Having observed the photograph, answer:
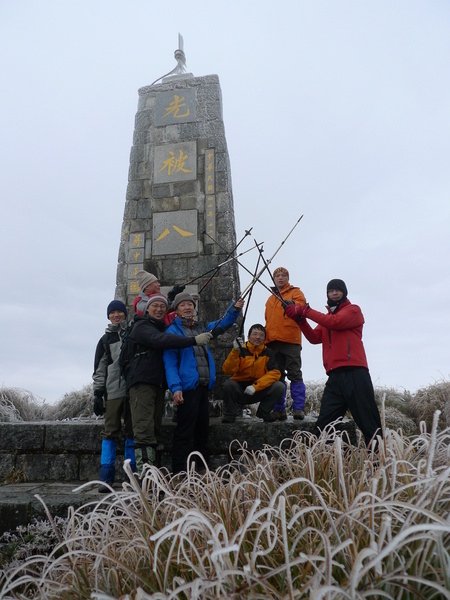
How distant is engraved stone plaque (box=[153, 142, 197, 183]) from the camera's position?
23.0 ft

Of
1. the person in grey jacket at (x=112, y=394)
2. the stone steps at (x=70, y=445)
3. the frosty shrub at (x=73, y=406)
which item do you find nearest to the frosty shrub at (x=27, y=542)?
the person in grey jacket at (x=112, y=394)

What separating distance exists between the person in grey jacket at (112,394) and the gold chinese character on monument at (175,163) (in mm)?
2784

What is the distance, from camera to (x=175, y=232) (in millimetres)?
6840

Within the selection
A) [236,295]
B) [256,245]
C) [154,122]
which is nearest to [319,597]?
[256,245]

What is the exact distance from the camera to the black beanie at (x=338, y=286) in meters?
4.48

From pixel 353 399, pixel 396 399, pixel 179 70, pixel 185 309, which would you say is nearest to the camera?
pixel 353 399

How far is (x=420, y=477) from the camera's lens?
1.87 meters

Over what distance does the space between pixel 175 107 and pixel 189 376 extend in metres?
4.59

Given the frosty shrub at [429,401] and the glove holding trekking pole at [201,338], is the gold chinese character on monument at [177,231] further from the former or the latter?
the frosty shrub at [429,401]

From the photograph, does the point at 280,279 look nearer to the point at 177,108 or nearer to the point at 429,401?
the point at 177,108

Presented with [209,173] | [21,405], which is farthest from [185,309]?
[21,405]

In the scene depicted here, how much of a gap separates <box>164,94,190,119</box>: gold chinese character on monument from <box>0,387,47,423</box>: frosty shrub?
537cm

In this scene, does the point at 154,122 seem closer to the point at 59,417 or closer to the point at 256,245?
the point at 256,245

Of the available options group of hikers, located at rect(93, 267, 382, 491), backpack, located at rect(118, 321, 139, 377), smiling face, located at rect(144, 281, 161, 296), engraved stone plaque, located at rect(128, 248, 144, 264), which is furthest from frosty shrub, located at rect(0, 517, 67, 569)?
engraved stone plaque, located at rect(128, 248, 144, 264)
